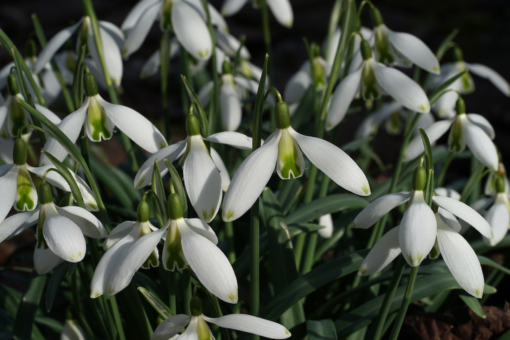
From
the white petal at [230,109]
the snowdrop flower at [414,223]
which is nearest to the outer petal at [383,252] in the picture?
the snowdrop flower at [414,223]

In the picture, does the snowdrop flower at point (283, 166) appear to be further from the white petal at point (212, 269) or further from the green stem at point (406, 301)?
the green stem at point (406, 301)

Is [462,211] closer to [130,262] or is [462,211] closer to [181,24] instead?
[130,262]

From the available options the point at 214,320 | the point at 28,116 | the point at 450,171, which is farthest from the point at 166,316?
the point at 450,171

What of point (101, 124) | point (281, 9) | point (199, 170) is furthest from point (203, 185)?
point (281, 9)

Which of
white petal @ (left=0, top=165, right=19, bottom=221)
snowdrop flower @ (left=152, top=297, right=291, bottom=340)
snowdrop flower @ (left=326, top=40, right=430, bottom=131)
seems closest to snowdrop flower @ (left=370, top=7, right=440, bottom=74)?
snowdrop flower @ (left=326, top=40, right=430, bottom=131)

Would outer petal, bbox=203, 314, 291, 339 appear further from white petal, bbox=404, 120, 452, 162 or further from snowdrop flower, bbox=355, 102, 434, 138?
snowdrop flower, bbox=355, 102, 434, 138
